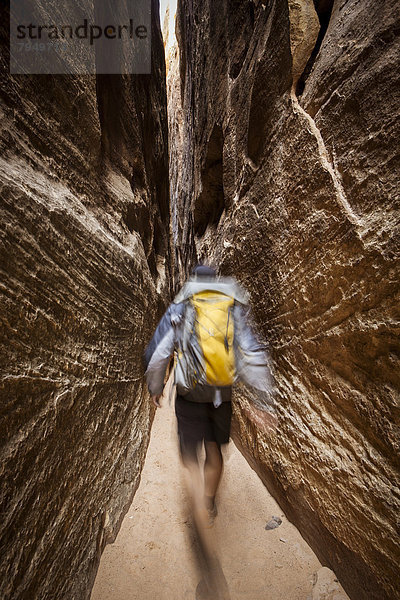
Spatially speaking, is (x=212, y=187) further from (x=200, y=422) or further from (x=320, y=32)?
(x=200, y=422)

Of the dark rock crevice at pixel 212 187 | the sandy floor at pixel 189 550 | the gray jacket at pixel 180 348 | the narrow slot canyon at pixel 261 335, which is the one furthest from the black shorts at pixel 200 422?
the dark rock crevice at pixel 212 187

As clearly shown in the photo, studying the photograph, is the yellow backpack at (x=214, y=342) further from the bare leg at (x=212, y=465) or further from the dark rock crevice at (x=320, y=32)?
the dark rock crevice at (x=320, y=32)

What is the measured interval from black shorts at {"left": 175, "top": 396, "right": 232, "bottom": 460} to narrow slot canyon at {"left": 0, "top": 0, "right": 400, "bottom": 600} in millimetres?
539

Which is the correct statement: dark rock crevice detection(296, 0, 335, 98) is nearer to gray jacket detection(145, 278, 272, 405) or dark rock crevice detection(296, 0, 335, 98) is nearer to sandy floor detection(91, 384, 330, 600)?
gray jacket detection(145, 278, 272, 405)

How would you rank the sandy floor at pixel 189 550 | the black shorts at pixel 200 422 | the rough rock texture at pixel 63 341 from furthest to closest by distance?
the black shorts at pixel 200 422, the sandy floor at pixel 189 550, the rough rock texture at pixel 63 341

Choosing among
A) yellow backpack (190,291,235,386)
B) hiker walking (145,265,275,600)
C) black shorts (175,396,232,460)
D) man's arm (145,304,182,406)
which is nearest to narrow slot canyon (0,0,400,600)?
hiker walking (145,265,275,600)

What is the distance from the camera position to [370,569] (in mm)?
1437

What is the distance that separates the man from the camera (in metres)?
1.71

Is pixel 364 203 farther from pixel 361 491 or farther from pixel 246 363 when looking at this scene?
pixel 361 491

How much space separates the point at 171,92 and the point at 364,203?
14638 millimetres

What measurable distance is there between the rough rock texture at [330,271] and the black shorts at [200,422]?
1.87 ft

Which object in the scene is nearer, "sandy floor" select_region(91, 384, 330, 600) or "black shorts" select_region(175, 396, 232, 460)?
"sandy floor" select_region(91, 384, 330, 600)

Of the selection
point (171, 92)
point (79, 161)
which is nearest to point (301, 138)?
point (79, 161)

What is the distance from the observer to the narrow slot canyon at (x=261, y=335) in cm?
130
